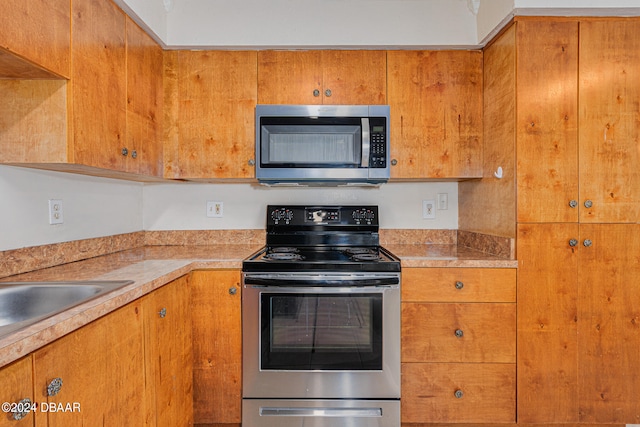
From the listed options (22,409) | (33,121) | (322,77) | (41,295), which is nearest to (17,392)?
(22,409)

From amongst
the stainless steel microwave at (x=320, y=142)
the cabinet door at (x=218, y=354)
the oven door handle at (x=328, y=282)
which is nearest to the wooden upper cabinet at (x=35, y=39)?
the stainless steel microwave at (x=320, y=142)

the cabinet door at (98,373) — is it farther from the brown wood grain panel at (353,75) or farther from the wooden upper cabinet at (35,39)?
the brown wood grain panel at (353,75)

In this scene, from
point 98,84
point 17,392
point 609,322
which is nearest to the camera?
point 17,392

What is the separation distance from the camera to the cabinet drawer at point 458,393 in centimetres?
178

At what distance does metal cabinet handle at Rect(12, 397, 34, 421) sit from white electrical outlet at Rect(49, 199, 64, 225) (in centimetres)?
104

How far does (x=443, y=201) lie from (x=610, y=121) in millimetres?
931

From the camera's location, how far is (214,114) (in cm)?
206

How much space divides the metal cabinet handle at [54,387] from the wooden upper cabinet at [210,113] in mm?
1310

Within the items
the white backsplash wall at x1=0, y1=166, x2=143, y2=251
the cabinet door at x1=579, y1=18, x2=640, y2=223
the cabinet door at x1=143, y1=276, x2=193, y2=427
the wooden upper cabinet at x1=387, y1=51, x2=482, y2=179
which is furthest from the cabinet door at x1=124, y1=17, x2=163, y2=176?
the cabinet door at x1=579, y1=18, x2=640, y2=223

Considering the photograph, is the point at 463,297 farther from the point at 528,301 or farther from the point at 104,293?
the point at 104,293

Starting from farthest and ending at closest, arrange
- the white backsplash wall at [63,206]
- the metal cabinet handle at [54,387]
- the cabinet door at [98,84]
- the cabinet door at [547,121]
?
the cabinet door at [547,121]
the white backsplash wall at [63,206]
the cabinet door at [98,84]
the metal cabinet handle at [54,387]

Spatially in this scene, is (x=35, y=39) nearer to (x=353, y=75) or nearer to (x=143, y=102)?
(x=143, y=102)

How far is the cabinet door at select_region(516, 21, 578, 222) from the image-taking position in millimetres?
1748

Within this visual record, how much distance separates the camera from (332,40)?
201cm
